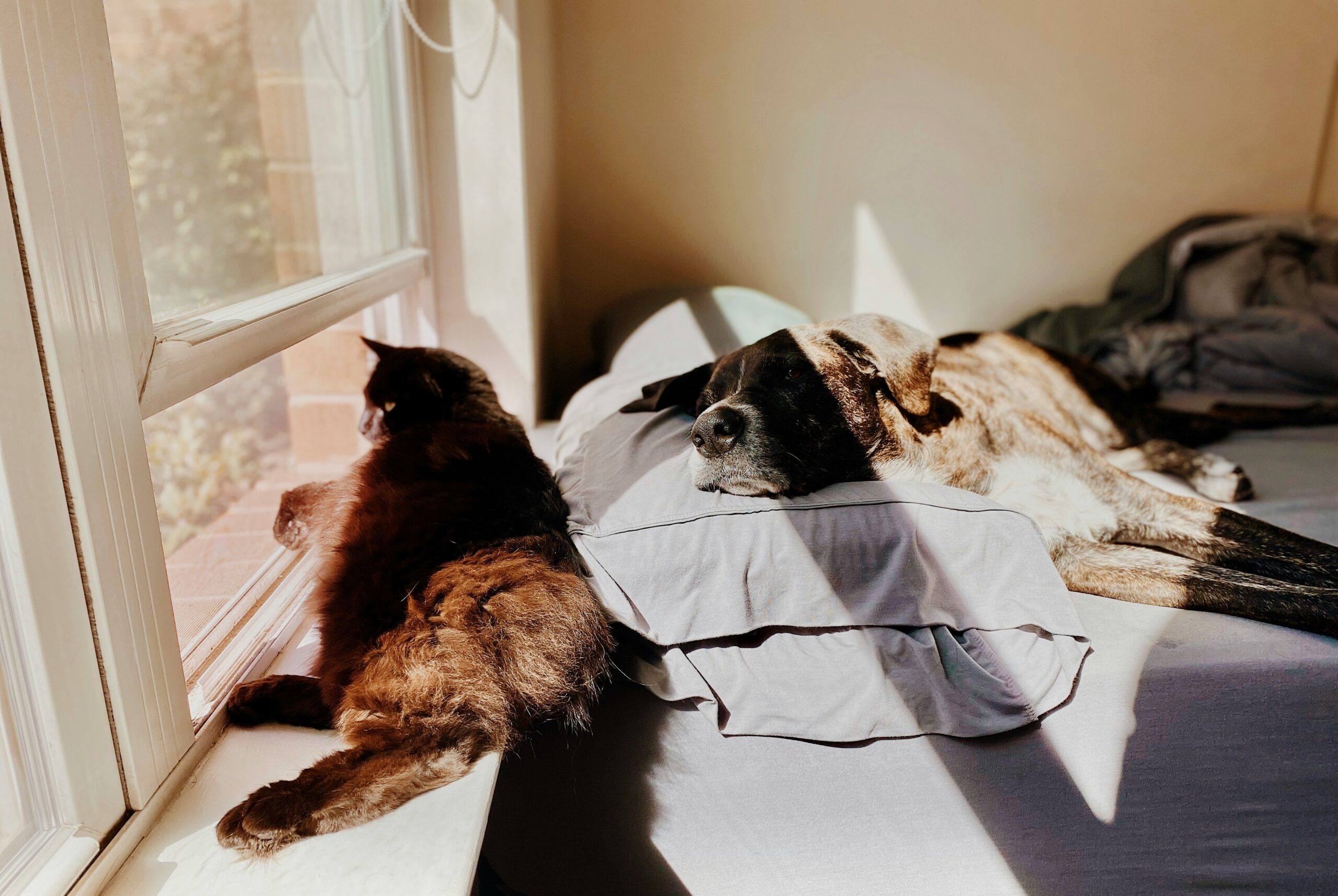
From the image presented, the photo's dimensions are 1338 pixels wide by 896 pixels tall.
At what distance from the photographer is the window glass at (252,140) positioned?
100 cm

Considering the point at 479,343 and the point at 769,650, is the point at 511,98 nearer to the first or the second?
the point at 479,343

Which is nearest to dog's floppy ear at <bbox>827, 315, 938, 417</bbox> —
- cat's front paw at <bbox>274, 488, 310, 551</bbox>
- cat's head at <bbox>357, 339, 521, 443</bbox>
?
cat's head at <bbox>357, 339, 521, 443</bbox>

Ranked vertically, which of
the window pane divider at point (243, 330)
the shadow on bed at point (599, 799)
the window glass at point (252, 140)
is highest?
the window glass at point (252, 140)

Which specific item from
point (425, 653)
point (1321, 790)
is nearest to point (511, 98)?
point (425, 653)

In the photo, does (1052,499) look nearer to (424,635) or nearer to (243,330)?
(424,635)

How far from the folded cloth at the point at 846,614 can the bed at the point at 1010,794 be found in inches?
1.7

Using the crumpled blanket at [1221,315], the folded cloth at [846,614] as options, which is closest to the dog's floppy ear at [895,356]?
the folded cloth at [846,614]

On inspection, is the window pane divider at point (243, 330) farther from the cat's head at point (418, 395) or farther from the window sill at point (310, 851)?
the window sill at point (310, 851)

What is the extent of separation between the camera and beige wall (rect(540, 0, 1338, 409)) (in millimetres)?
2650

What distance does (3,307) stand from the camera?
2.05ft

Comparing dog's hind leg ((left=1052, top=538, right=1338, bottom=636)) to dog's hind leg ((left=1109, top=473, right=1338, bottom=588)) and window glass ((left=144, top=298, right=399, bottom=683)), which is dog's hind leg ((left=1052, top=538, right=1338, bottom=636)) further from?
window glass ((left=144, top=298, right=399, bottom=683))

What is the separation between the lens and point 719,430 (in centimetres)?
111

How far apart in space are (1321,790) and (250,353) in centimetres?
154

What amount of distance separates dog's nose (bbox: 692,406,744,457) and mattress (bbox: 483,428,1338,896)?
0.35m
